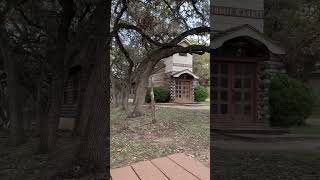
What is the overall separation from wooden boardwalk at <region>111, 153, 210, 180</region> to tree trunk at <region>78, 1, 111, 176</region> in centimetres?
38

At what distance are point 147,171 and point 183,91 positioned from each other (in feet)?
2.76

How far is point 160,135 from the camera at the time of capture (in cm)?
460

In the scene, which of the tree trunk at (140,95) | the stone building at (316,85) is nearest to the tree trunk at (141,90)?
the tree trunk at (140,95)

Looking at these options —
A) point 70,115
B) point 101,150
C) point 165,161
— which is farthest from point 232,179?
point 70,115

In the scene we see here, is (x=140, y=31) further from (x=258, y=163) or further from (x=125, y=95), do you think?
(x=258, y=163)

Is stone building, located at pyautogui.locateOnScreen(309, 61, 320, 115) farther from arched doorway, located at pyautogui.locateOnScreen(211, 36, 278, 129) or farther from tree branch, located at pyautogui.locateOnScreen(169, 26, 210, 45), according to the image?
tree branch, located at pyautogui.locateOnScreen(169, 26, 210, 45)

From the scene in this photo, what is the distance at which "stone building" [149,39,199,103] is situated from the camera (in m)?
4.46

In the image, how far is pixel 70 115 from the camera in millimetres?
4945

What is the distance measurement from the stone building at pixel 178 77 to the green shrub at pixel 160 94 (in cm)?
3

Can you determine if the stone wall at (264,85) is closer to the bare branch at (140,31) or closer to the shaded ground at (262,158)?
the shaded ground at (262,158)

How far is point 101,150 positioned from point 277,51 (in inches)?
80.9

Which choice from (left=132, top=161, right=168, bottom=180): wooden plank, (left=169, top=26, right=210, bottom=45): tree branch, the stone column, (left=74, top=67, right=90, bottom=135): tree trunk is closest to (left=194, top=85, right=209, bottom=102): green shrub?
the stone column

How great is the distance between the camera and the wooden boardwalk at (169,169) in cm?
443

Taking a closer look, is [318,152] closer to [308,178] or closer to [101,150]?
[308,178]
